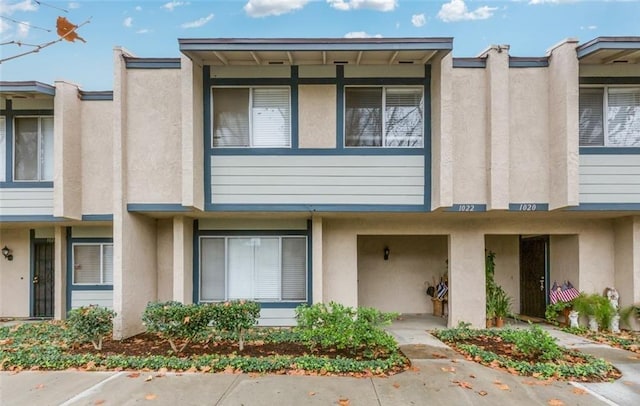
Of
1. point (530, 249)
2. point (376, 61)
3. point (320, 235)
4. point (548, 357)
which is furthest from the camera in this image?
point (530, 249)

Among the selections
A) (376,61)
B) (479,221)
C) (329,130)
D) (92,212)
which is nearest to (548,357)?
(479,221)

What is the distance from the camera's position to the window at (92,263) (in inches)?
428

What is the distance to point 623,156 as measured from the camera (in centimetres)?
867

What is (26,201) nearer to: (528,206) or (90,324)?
(90,324)

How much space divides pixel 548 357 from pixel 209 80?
26.4ft

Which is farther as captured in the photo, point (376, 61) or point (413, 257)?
point (413, 257)

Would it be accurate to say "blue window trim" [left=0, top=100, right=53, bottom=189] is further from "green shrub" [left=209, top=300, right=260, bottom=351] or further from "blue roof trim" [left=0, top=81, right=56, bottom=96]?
"green shrub" [left=209, top=300, right=260, bottom=351]

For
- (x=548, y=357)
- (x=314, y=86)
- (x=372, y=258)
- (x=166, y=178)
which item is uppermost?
(x=314, y=86)

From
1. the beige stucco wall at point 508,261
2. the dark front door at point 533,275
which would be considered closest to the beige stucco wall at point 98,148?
the beige stucco wall at point 508,261

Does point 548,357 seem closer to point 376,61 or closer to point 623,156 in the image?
point 623,156

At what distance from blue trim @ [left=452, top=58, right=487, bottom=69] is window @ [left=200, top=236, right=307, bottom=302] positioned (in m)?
5.05

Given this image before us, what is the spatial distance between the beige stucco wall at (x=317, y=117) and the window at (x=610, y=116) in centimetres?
527

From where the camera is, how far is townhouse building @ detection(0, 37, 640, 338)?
8.40 meters

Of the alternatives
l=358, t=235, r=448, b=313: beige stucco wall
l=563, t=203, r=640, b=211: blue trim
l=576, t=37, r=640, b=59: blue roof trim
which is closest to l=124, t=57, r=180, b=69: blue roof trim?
l=358, t=235, r=448, b=313: beige stucco wall
